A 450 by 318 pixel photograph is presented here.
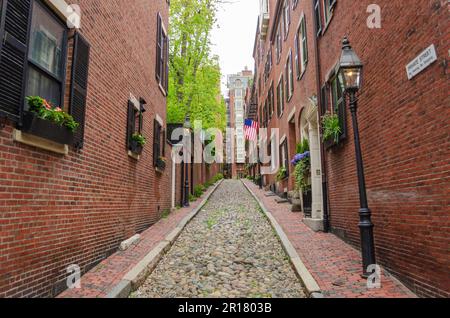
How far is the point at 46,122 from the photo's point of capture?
165 inches

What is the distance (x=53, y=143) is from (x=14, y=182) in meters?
0.88

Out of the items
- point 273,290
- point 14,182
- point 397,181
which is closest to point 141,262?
point 273,290

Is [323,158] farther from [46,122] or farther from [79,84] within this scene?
[46,122]

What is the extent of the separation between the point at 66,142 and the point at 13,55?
52.3 inches

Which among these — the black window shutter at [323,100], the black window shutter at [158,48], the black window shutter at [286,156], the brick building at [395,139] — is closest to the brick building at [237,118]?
the black window shutter at [286,156]

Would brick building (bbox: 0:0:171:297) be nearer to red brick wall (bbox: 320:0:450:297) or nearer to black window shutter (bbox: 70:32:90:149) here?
black window shutter (bbox: 70:32:90:149)

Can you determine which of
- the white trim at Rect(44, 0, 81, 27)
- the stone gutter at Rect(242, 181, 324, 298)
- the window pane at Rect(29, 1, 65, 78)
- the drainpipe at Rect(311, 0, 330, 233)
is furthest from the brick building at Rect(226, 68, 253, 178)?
the window pane at Rect(29, 1, 65, 78)

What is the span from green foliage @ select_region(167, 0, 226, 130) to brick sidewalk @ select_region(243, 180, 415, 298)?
10515 mm

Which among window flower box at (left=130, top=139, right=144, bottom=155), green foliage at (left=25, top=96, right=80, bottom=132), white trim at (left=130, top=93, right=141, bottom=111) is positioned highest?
white trim at (left=130, top=93, right=141, bottom=111)

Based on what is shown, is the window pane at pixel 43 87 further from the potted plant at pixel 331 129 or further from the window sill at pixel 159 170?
the window sill at pixel 159 170

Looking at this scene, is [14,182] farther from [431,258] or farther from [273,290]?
[431,258]

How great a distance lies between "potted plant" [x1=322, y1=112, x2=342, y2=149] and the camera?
25.8 ft

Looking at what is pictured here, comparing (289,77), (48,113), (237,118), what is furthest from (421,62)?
(237,118)

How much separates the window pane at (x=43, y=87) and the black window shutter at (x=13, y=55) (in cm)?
34
